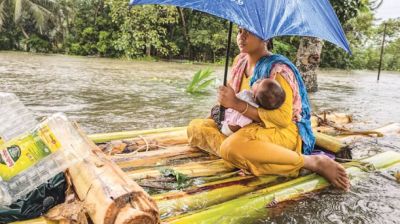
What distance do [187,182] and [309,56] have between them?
599 centimetres

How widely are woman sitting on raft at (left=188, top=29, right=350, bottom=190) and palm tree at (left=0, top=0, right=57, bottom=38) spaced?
19.0 m

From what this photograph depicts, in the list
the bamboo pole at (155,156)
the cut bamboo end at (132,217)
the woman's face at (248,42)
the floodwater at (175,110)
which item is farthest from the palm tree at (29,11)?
the cut bamboo end at (132,217)

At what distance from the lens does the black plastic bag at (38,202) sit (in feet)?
6.37

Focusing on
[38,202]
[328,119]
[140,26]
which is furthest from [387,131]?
[140,26]

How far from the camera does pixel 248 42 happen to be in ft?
8.81

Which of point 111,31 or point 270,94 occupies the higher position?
point 111,31

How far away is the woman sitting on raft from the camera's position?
257cm

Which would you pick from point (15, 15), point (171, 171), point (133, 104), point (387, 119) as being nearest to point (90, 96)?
point (133, 104)

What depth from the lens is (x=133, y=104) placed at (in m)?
6.58

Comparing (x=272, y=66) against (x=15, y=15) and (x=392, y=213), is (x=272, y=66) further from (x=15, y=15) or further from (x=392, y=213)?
(x=15, y=15)

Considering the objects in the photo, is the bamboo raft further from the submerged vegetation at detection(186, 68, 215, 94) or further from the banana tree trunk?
the banana tree trunk

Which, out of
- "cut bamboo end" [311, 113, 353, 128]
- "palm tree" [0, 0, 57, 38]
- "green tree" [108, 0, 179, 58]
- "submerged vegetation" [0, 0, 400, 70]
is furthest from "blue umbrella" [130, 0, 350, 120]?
"palm tree" [0, 0, 57, 38]

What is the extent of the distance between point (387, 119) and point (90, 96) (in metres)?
5.21

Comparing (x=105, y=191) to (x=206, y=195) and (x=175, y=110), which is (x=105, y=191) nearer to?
(x=206, y=195)
